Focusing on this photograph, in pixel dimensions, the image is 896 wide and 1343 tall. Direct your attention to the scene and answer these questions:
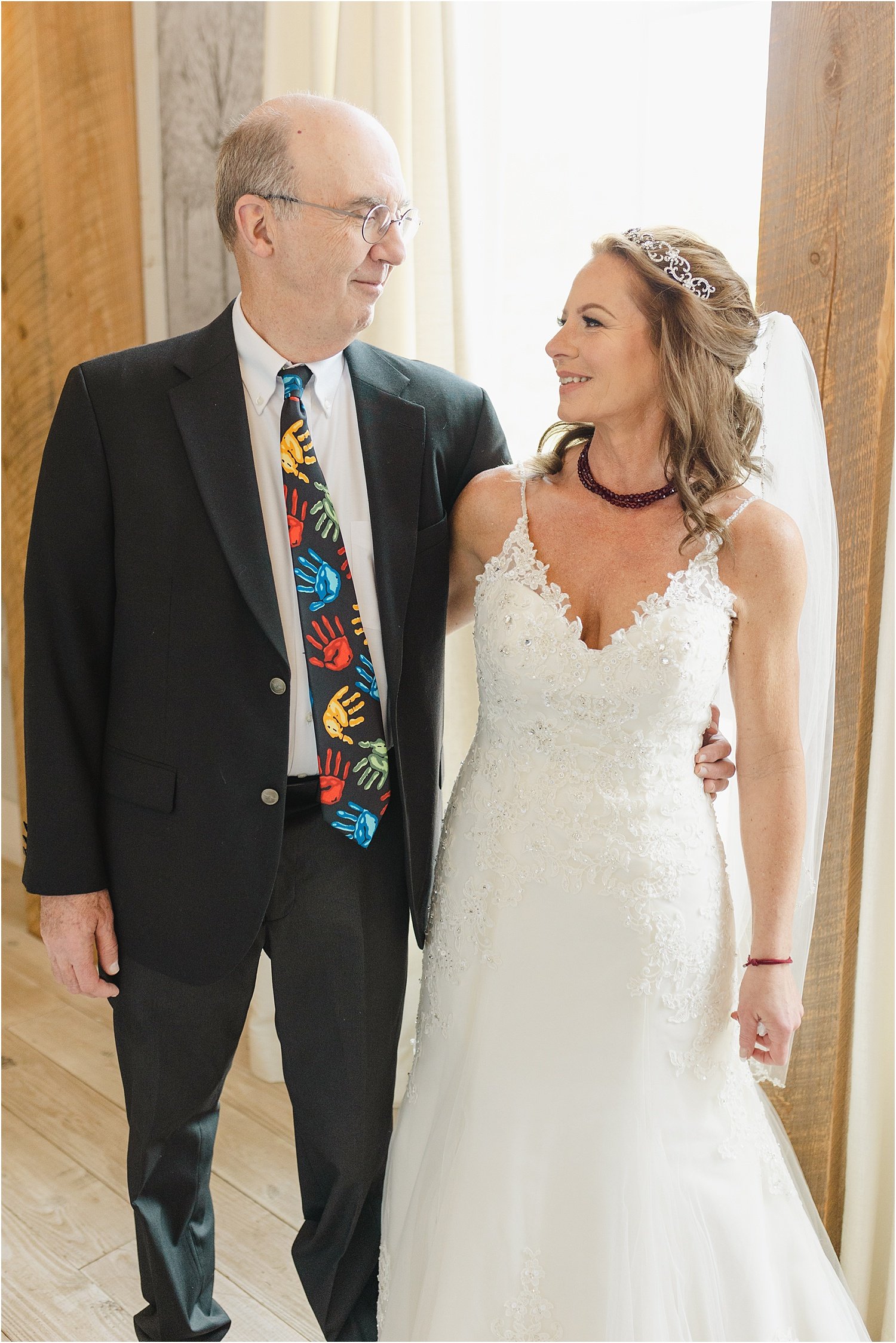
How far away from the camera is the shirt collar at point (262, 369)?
154 cm

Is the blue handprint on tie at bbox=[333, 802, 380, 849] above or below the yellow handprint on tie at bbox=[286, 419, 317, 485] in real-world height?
below

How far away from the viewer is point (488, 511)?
5.39 ft

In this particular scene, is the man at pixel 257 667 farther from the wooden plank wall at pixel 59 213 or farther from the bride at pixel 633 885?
the wooden plank wall at pixel 59 213

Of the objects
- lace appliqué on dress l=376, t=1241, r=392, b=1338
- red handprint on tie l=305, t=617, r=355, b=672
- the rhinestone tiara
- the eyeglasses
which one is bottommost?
lace appliqué on dress l=376, t=1241, r=392, b=1338

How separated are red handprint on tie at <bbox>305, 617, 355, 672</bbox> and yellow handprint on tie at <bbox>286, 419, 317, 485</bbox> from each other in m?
0.20

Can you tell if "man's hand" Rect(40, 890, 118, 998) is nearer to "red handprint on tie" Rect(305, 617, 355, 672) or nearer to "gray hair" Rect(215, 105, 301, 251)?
"red handprint on tie" Rect(305, 617, 355, 672)

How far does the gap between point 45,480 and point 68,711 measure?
0.31 metres

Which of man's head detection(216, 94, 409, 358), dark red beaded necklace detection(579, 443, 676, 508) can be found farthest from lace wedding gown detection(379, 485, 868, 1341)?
man's head detection(216, 94, 409, 358)

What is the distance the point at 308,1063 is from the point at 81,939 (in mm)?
379

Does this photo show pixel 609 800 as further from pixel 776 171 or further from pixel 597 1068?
pixel 776 171

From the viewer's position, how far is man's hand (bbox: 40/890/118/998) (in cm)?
159

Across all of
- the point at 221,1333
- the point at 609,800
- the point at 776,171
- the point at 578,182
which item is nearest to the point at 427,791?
the point at 609,800

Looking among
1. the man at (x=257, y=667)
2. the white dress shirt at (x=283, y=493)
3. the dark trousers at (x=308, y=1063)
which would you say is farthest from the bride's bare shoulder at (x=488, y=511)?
the dark trousers at (x=308, y=1063)

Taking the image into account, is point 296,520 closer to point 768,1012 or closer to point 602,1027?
point 602,1027
